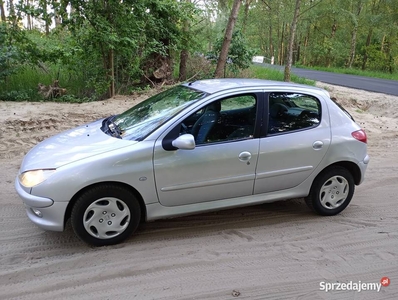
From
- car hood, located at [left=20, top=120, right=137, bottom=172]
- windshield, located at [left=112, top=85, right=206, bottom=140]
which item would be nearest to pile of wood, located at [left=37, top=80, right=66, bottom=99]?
windshield, located at [left=112, top=85, right=206, bottom=140]

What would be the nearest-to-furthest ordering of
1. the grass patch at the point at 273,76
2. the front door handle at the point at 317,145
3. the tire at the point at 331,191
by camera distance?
1. the front door handle at the point at 317,145
2. the tire at the point at 331,191
3. the grass patch at the point at 273,76

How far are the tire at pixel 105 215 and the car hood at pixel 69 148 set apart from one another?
373 mm

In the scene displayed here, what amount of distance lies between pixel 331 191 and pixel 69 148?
312 centimetres

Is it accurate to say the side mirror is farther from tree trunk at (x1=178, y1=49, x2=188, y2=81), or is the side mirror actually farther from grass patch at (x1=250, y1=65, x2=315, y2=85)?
grass patch at (x1=250, y1=65, x2=315, y2=85)

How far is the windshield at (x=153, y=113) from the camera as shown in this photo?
12.7ft

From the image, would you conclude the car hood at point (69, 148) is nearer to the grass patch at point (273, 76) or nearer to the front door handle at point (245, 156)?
the front door handle at point (245, 156)

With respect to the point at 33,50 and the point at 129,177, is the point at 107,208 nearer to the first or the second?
the point at 129,177

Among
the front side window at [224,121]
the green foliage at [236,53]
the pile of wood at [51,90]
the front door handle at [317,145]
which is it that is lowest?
the pile of wood at [51,90]

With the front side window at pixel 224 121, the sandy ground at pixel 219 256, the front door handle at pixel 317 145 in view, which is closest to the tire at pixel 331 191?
the sandy ground at pixel 219 256

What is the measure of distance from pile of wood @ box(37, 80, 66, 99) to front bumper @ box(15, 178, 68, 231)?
856 cm

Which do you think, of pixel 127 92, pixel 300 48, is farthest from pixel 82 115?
pixel 300 48

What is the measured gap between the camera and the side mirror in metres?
3.52

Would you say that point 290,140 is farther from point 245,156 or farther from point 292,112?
point 245,156

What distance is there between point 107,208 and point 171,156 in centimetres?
81
